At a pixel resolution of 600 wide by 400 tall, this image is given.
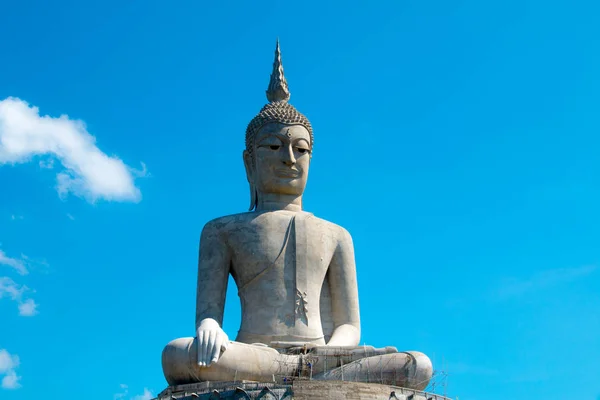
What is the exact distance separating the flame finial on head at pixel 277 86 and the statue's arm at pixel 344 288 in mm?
3169

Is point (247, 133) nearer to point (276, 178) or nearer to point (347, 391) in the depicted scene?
point (276, 178)

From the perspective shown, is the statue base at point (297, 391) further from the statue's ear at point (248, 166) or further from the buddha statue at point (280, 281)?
the statue's ear at point (248, 166)

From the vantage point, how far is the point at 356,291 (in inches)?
715

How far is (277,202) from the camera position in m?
18.4

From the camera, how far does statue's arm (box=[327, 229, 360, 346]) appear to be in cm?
1777

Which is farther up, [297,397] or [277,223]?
[277,223]

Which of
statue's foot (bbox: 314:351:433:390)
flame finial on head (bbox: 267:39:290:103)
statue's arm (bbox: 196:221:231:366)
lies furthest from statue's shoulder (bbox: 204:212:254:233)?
statue's foot (bbox: 314:351:433:390)

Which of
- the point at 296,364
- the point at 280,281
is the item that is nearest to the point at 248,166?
the point at 280,281

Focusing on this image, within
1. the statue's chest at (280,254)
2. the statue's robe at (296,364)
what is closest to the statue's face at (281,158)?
the statue's chest at (280,254)

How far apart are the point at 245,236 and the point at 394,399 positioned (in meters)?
4.85

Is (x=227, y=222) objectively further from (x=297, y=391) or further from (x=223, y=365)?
(x=297, y=391)

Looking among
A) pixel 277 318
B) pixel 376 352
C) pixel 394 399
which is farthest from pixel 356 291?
pixel 394 399

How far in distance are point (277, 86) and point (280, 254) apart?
13.0 feet

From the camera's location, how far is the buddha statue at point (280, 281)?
14.9 metres
